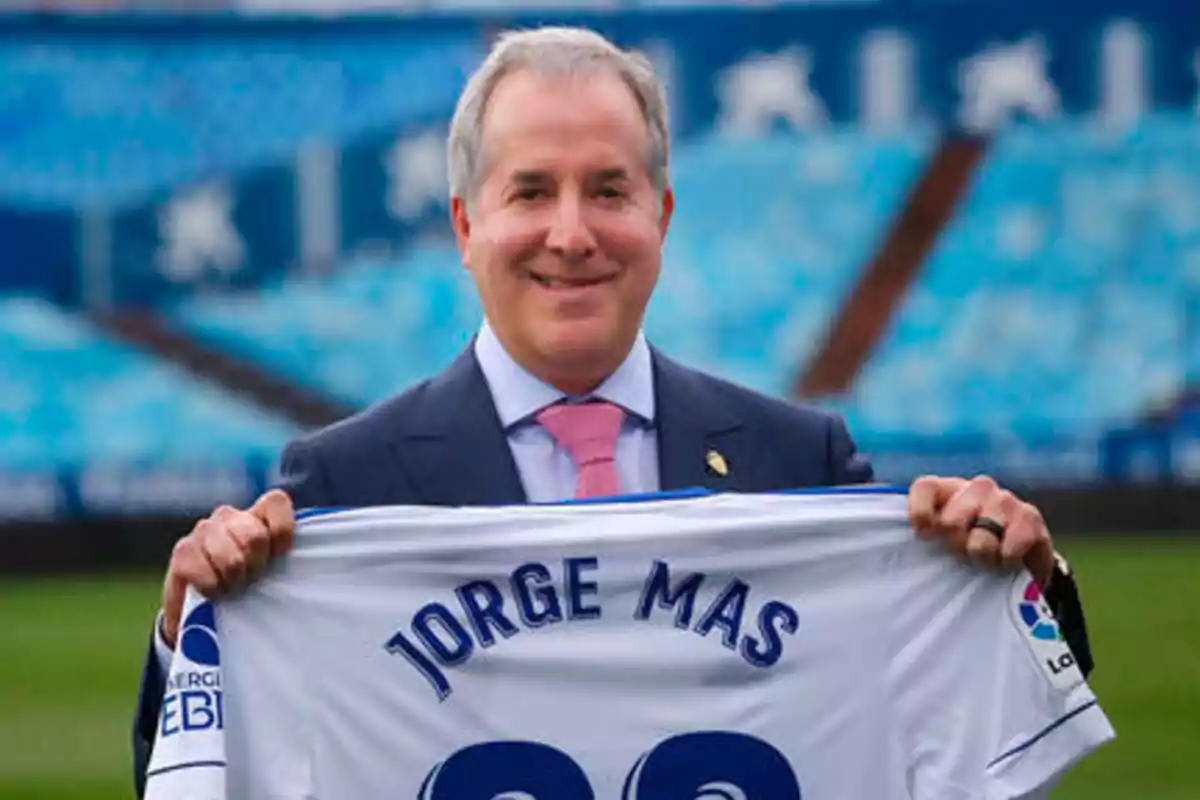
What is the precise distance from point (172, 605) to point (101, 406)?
16.5m

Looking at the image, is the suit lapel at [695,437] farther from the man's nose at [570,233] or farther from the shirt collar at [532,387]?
the man's nose at [570,233]

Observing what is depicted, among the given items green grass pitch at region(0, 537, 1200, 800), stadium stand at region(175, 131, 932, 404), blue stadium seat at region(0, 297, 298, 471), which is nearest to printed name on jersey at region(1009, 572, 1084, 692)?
green grass pitch at region(0, 537, 1200, 800)

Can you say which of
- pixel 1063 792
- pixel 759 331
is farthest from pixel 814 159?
pixel 1063 792

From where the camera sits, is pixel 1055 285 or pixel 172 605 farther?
pixel 1055 285

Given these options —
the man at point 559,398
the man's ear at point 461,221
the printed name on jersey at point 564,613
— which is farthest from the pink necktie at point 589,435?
the man's ear at point 461,221

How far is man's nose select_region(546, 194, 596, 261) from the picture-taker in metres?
2.89

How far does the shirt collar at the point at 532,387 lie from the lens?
120 inches

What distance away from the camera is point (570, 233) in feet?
9.49

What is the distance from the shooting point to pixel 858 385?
62.5 ft

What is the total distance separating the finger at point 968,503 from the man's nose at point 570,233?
1.82 ft

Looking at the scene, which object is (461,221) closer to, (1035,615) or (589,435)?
(589,435)

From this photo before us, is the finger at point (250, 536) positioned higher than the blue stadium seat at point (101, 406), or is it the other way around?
the blue stadium seat at point (101, 406)

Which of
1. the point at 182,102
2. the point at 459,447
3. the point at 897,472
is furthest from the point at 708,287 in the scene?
the point at 459,447

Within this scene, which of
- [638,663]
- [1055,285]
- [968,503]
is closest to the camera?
[968,503]
